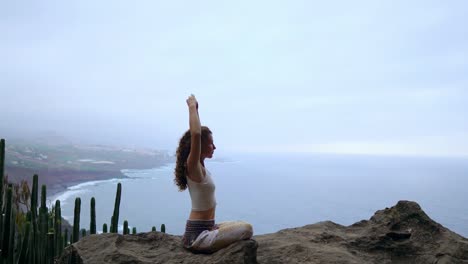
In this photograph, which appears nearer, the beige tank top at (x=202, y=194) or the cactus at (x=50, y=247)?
the beige tank top at (x=202, y=194)

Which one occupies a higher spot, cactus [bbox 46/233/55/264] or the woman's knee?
the woman's knee

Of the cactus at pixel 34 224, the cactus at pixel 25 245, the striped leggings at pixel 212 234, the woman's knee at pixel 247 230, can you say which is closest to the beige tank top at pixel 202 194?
the striped leggings at pixel 212 234

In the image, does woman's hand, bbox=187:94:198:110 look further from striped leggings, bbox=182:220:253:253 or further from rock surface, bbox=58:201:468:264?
rock surface, bbox=58:201:468:264

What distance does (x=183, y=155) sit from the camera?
3719 millimetres

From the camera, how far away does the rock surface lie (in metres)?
3.59

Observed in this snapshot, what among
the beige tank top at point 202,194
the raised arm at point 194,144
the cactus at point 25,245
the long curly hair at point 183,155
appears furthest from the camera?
the cactus at point 25,245

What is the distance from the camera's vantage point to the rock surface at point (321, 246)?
3586mm

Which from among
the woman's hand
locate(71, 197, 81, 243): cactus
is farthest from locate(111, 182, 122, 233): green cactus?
the woman's hand

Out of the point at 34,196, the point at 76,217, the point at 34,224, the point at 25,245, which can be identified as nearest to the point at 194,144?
the point at 76,217

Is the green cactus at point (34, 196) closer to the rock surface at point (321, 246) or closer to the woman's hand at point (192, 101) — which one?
the rock surface at point (321, 246)

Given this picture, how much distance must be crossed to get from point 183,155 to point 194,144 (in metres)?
0.31

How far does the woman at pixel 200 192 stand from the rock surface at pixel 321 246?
9cm

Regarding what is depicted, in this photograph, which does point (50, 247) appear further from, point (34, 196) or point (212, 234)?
point (212, 234)

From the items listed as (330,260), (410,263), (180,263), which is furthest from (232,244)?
(410,263)
